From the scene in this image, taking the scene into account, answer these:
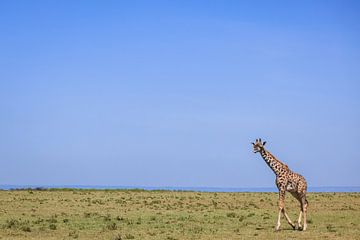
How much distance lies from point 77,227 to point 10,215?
9.10m

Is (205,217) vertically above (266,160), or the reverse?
(266,160)

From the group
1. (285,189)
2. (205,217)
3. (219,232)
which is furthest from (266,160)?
(205,217)

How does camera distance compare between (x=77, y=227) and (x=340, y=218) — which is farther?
(x=340, y=218)

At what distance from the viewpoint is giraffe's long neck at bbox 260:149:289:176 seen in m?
26.7

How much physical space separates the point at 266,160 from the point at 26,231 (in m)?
10.9

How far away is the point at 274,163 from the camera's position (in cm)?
2681

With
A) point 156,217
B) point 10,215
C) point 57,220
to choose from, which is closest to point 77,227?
point 57,220

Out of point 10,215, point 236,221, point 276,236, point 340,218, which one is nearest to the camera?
point 276,236

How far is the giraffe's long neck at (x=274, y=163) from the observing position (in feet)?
Answer: 87.6

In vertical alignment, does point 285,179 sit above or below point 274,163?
below

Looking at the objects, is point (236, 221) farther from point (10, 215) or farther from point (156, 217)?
point (10, 215)

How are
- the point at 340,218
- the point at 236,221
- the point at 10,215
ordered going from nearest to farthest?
the point at 236,221 < the point at 340,218 < the point at 10,215

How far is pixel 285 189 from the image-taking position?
26.4 metres

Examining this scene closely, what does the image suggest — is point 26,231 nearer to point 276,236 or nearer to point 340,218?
point 276,236
